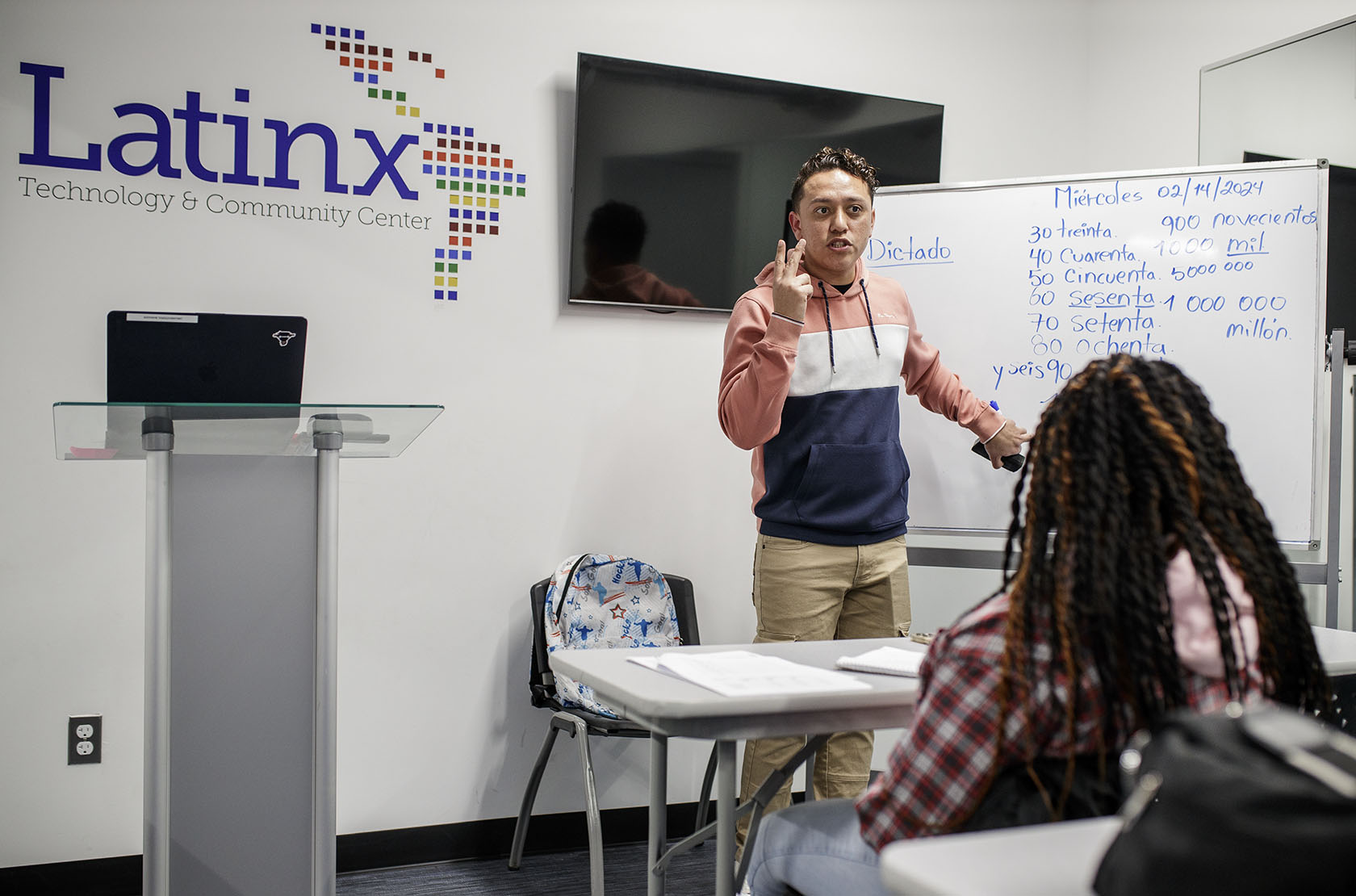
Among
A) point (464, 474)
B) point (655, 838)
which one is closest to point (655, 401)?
point (464, 474)

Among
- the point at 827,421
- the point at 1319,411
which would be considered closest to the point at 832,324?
the point at 827,421

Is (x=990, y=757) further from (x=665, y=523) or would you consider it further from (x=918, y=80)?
(x=918, y=80)

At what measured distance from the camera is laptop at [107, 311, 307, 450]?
1594mm

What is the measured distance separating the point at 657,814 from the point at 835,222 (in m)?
1.55

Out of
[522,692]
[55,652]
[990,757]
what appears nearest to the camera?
[990,757]

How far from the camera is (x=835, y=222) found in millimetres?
2717

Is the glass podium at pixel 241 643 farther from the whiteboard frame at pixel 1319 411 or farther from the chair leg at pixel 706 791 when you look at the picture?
the whiteboard frame at pixel 1319 411

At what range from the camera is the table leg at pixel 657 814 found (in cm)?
178

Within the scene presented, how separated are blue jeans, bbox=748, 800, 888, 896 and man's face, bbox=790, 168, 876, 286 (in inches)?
58.5

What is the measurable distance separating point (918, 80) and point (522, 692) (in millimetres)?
2416

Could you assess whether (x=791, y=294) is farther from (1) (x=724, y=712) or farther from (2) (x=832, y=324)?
(1) (x=724, y=712)

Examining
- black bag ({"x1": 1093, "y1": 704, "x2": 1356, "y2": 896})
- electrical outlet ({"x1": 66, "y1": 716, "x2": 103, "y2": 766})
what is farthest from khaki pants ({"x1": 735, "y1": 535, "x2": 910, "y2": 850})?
black bag ({"x1": 1093, "y1": 704, "x2": 1356, "y2": 896})

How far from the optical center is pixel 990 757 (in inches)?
43.7

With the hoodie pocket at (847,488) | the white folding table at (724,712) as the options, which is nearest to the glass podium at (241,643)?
the white folding table at (724,712)
